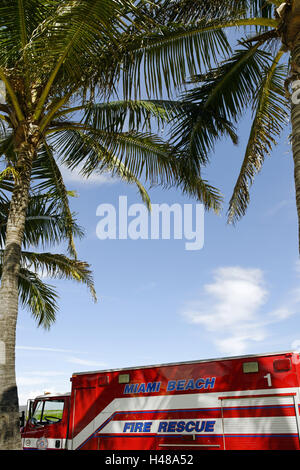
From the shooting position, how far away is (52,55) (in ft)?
29.2

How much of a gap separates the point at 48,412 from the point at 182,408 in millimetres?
3915

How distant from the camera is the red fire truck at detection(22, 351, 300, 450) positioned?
25.4ft

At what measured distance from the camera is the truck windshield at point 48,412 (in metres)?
10.7

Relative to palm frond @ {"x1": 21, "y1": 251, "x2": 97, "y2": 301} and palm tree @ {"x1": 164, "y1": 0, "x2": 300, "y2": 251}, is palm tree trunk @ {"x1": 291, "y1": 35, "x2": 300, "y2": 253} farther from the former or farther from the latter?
palm frond @ {"x1": 21, "y1": 251, "x2": 97, "y2": 301}

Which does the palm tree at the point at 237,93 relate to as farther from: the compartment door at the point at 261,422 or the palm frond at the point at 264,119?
the compartment door at the point at 261,422

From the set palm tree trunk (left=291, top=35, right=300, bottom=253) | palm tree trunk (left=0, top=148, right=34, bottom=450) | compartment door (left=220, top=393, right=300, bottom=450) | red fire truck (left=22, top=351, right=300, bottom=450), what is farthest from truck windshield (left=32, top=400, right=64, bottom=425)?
palm tree trunk (left=291, top=35, right=300, bottom=253)

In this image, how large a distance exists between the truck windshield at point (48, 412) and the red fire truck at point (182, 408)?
0.07 ft

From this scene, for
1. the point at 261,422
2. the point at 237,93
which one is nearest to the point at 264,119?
the point at 237,93

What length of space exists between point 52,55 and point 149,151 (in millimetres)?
5564

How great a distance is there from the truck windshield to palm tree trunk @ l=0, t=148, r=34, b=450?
228 cm

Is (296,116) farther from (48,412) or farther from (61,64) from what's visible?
(48,412)

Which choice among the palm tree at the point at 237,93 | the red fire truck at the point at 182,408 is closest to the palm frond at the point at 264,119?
the palm tree at the point at 237,93
